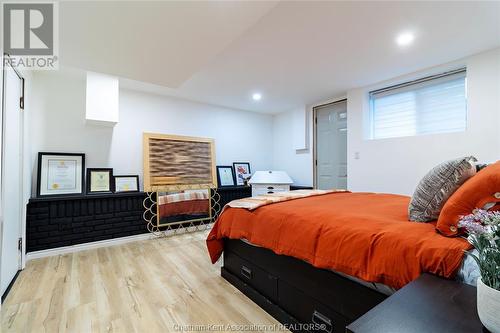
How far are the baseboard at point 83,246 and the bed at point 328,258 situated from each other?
1879 millimetres

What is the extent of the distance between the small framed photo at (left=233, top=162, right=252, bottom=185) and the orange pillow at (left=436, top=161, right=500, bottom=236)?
145 inches

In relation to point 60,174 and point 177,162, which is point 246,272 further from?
point 60,174

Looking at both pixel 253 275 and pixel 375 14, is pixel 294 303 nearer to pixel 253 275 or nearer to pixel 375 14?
pixel 253 275

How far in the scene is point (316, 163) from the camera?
14.3 feet

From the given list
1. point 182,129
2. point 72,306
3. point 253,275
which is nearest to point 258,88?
point 182,129

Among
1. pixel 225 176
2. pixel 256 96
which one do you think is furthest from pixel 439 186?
pixel 225 176

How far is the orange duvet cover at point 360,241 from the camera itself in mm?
915

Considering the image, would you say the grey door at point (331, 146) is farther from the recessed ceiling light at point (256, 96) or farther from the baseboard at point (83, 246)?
the baseboard at point (83, 246)

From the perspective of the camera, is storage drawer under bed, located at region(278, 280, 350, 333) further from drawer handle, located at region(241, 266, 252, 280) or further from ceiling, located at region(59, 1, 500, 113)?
ceiling, located at region(59, 1, 500, 113)

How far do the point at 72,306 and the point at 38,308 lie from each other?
0.23 m

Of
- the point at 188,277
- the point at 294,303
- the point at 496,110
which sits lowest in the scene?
the point at 188,277

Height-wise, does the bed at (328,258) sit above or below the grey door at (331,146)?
below

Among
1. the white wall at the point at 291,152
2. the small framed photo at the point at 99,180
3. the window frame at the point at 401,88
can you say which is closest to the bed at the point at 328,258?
the window frame at the point at 401,88

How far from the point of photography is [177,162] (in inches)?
148
